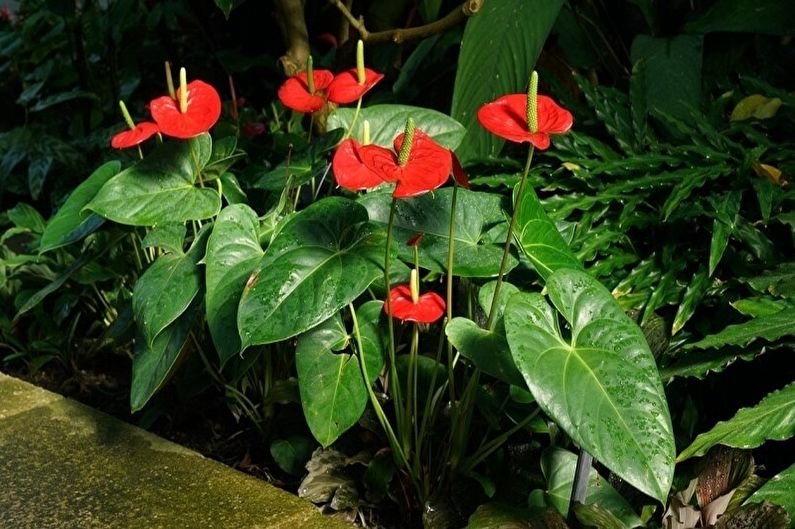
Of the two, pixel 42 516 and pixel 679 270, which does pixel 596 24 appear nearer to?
pixel 679 270

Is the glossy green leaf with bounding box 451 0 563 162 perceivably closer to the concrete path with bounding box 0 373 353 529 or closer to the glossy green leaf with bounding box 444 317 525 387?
the glossy green leaf with bounding box 444 317 525 387

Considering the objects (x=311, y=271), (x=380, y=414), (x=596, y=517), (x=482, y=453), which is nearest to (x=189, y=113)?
(x=311, y=271)

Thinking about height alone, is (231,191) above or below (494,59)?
below

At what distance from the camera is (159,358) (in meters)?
2.07

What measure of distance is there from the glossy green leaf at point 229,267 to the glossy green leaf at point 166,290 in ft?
0.31

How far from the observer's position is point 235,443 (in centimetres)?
241

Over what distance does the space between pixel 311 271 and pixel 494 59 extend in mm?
1070

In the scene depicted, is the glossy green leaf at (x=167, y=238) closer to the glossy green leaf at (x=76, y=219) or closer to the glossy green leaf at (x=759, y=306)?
the glossy green leaf at (x=76, y=219)

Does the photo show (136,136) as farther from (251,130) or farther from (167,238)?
(251,130)

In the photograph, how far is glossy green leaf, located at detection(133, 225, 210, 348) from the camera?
6.49ft

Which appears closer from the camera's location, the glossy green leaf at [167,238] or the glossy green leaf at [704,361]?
the glossy green leaf at [704,361]

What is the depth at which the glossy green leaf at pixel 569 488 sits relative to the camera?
6.07 feet

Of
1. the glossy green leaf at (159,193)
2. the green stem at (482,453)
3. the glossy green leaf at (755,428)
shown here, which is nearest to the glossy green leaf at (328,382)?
the green stem at (482,453)

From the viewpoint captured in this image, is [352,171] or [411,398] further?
[411,398]
